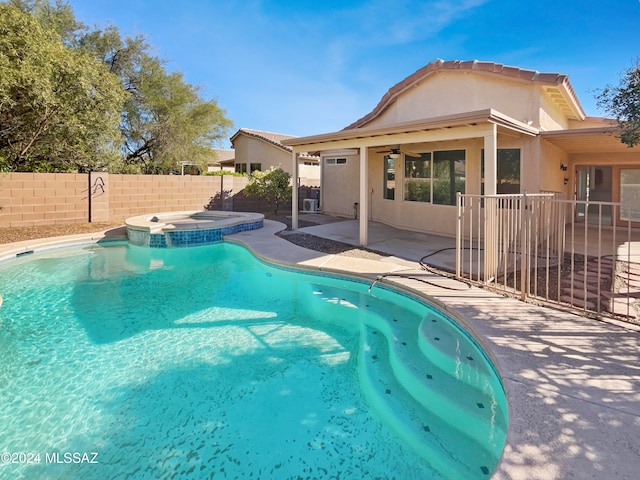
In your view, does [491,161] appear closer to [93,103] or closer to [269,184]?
[269,184]

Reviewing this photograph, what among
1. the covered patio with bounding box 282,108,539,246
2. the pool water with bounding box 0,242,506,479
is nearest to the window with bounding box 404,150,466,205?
the covered patio with bounding box 282,108,539,246

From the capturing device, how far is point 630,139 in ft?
19.4

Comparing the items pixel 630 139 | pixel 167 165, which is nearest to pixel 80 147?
pixel 167 165

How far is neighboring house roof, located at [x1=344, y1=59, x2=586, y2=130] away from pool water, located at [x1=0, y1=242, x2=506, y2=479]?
7313 mm

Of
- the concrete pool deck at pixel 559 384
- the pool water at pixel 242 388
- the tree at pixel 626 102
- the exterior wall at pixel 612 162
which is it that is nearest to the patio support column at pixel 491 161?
the tree at pixel 626 102

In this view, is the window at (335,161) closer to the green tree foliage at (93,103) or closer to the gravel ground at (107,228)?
the gravel ground at (107,228)

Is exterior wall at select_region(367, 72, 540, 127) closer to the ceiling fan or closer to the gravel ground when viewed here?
the ceiling fan

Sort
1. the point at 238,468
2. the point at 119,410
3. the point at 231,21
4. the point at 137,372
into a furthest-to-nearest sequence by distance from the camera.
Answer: the point at 231,21
the point at 137,372
the point at 119,410
the point at 238,468

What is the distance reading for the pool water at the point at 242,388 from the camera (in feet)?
10.5

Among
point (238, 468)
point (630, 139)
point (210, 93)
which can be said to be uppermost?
point (210, 93)

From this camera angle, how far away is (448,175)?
11.6m

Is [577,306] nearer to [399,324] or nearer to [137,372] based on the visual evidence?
[399,324]

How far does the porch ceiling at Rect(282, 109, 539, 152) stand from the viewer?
7445mm

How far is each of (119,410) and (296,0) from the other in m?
14.1
